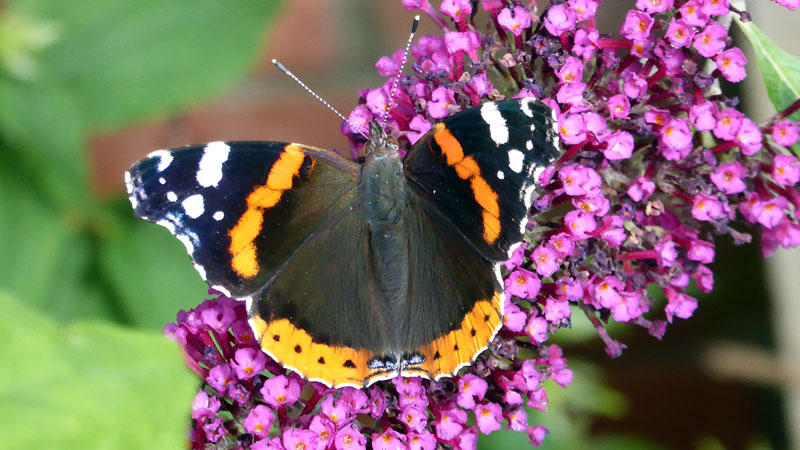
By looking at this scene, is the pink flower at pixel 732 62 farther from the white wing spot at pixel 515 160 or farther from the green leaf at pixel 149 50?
the green leaf at pixel 149 50

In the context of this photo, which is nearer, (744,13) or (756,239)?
(744,13)

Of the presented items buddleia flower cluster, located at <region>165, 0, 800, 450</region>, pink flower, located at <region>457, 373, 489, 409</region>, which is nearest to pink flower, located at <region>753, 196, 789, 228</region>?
buddleia flower cluster, located at <region>165, 0, 800, 450</region>

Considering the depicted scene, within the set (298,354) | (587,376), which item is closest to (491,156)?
(298,354)

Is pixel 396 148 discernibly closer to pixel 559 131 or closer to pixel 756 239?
pixel 559 131

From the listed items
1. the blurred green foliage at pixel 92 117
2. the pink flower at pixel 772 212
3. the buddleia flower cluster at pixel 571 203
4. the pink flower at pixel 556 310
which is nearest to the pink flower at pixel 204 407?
the buddleia flower cluster at pixel 571 203

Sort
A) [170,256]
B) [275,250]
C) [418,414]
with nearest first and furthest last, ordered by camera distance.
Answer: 1. [418,414]
2. [275,250]
3. [170,256]

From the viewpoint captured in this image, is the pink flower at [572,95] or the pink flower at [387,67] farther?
the pink flower at [387,67]

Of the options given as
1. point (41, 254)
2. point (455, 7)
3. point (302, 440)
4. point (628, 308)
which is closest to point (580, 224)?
point (628, 308)
